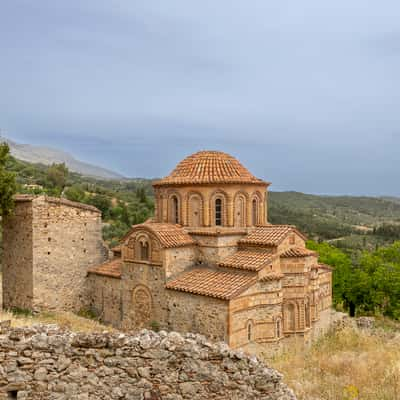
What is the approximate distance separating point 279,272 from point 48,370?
9115mm

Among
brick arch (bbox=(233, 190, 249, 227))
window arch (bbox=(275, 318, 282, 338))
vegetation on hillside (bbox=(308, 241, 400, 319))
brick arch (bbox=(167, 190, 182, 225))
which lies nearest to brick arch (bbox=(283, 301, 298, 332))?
window arch (bbox=(275, 318, 282, 338))

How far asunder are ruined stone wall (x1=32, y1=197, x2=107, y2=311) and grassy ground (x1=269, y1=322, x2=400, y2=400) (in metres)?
8.08

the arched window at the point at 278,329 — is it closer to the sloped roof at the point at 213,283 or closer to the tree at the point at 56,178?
the sloped roof at the point at 213,283

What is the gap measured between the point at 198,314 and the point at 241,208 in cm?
450

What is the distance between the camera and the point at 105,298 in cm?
1509

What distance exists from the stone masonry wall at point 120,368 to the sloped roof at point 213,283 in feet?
19.3

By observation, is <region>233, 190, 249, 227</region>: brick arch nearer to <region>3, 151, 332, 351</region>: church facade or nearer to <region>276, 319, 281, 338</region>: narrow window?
<region>3, 151, 332, 351</region>: church facade

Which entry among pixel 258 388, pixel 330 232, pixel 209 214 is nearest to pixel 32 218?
pixel 209 214

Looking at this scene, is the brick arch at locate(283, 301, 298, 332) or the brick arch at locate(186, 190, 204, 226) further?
the brick arch at locate(186, 190, 204, 226)

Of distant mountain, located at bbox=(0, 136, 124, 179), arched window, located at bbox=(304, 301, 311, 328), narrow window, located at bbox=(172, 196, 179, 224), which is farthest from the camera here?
distant mountain, located at bbox=(0, 136, 124, 179)

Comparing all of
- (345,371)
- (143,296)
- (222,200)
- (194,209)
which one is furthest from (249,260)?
(345,371)

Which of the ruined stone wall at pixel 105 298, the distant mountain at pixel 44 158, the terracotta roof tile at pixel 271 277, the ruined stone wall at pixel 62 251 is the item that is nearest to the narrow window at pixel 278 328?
the terracotta roof tile at pixel 271 277

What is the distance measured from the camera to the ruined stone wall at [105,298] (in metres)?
14.6

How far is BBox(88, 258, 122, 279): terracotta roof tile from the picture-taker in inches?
578
